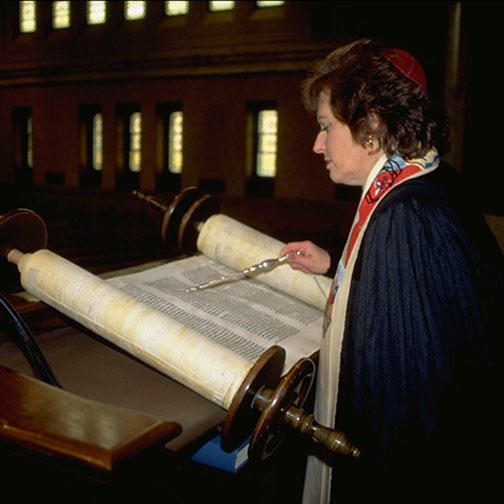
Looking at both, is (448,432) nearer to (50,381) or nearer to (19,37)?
(50,381)

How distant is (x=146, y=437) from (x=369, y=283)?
62 centimetres

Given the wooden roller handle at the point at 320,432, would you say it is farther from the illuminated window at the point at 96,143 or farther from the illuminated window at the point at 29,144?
the illuminated window at the point at 29,144

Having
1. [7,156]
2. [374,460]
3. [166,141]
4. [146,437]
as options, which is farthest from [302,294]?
[7,156]

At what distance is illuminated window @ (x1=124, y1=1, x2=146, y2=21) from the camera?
12.1 meters

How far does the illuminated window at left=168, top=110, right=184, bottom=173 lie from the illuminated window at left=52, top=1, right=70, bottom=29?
429cm

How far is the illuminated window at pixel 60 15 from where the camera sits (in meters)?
13.2

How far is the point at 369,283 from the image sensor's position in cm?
105

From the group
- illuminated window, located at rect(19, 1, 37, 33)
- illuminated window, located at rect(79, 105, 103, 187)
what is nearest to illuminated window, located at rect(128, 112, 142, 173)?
illuminated window, located at rect(79, 105, 103, 187)

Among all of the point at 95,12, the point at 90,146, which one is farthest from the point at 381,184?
the point at 95,12

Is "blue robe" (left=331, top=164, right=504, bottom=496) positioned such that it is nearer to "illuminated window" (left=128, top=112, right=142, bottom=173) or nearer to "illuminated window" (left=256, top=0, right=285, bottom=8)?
"illuminated window" (left=256, top=0, right=285, bottom=8)

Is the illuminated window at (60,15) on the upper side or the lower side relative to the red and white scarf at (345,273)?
upper

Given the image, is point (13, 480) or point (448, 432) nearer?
point (13, 480)

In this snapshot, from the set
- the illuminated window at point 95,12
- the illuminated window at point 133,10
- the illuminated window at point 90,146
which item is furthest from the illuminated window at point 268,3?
the illuminated window at point 90,146

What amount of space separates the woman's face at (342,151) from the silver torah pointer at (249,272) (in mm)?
300
